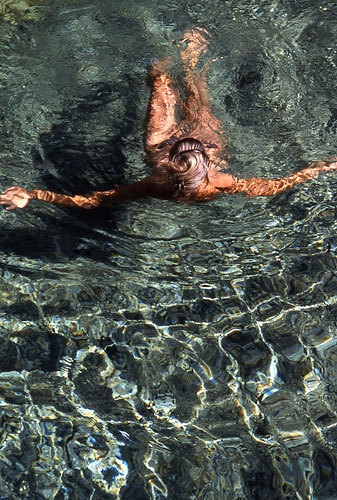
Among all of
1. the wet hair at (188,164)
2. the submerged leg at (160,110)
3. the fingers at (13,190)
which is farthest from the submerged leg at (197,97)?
the fingers at (13,190)

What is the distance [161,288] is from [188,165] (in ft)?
2.82

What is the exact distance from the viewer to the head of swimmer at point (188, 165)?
4.44m

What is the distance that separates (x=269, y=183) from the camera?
5.07 metres

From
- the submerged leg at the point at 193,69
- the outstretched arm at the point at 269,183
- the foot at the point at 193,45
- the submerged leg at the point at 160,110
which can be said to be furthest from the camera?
the foot at the point at 193,45

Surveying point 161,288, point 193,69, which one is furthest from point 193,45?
point 161,288

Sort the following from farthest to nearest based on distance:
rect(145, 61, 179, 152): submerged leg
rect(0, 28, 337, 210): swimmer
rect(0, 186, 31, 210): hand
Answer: rect(145, 61, 179, 152): submerged leg
rect(0, 186, 31, 210): hand
rect(0, 28, 337, 210): swimmer

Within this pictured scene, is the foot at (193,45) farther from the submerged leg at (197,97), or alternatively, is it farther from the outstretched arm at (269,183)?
the outstretched arm at (269,183)

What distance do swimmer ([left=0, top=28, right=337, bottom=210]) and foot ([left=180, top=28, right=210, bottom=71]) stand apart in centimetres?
20

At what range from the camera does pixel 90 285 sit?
4.37m

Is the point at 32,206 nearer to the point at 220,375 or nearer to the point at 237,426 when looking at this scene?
the point at 220,375

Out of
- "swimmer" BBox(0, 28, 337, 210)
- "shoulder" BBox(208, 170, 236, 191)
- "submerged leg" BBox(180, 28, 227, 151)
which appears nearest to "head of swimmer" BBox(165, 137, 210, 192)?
"swimmer" BBox(0, 28, 337, 210)

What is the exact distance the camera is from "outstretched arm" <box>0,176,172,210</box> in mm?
4785

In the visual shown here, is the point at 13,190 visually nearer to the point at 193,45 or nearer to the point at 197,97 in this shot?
the point at 197,97

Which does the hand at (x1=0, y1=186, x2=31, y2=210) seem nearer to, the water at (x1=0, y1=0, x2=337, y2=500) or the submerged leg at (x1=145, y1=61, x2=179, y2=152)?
the water at (x1=0, y1=0, x2=337, y2=500)
